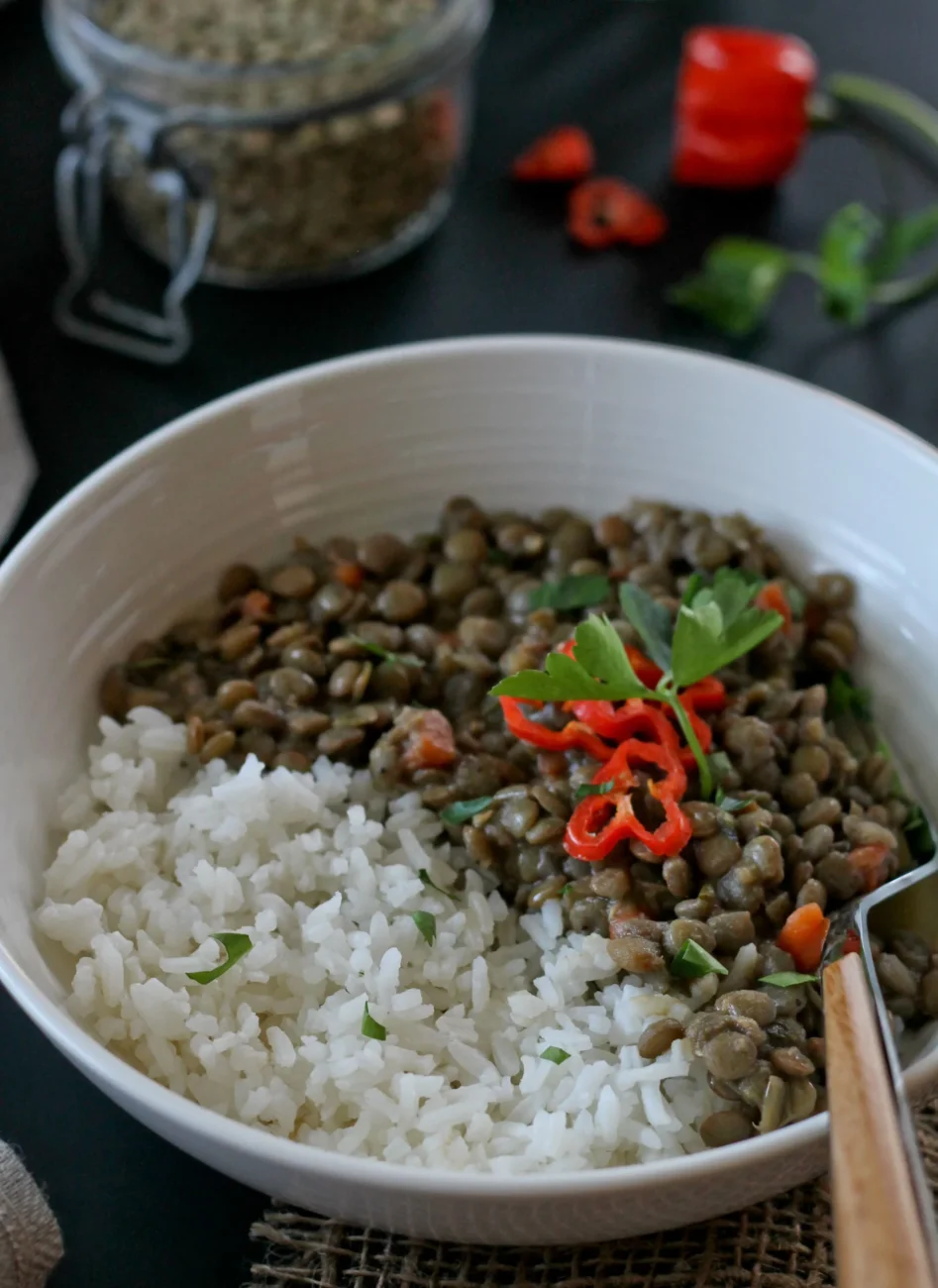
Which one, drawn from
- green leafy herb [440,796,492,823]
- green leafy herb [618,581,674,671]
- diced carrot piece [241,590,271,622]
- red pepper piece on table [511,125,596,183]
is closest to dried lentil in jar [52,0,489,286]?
red pepper piece on table [511,125,596,183]

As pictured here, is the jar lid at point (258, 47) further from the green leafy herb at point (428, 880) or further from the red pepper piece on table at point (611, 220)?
the green leafy herb at point (428, 880)

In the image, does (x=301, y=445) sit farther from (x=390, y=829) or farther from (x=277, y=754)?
(x=390, y=829)

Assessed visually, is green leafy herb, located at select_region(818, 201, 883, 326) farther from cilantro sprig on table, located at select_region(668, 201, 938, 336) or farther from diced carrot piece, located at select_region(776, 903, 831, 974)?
diced carrot piece, located at select_region(776, 903, 831, 974)

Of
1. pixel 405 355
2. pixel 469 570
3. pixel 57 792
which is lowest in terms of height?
pixel 57 792

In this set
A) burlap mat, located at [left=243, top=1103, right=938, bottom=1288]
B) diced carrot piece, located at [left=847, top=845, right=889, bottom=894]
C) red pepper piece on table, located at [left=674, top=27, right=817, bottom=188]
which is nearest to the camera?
burlap mat, located at [left=243, top=1103, right=938, bottom=1288]

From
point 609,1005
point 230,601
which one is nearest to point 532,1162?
point 609,1005

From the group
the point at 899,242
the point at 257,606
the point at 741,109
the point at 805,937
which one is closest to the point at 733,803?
the point at 805,937
